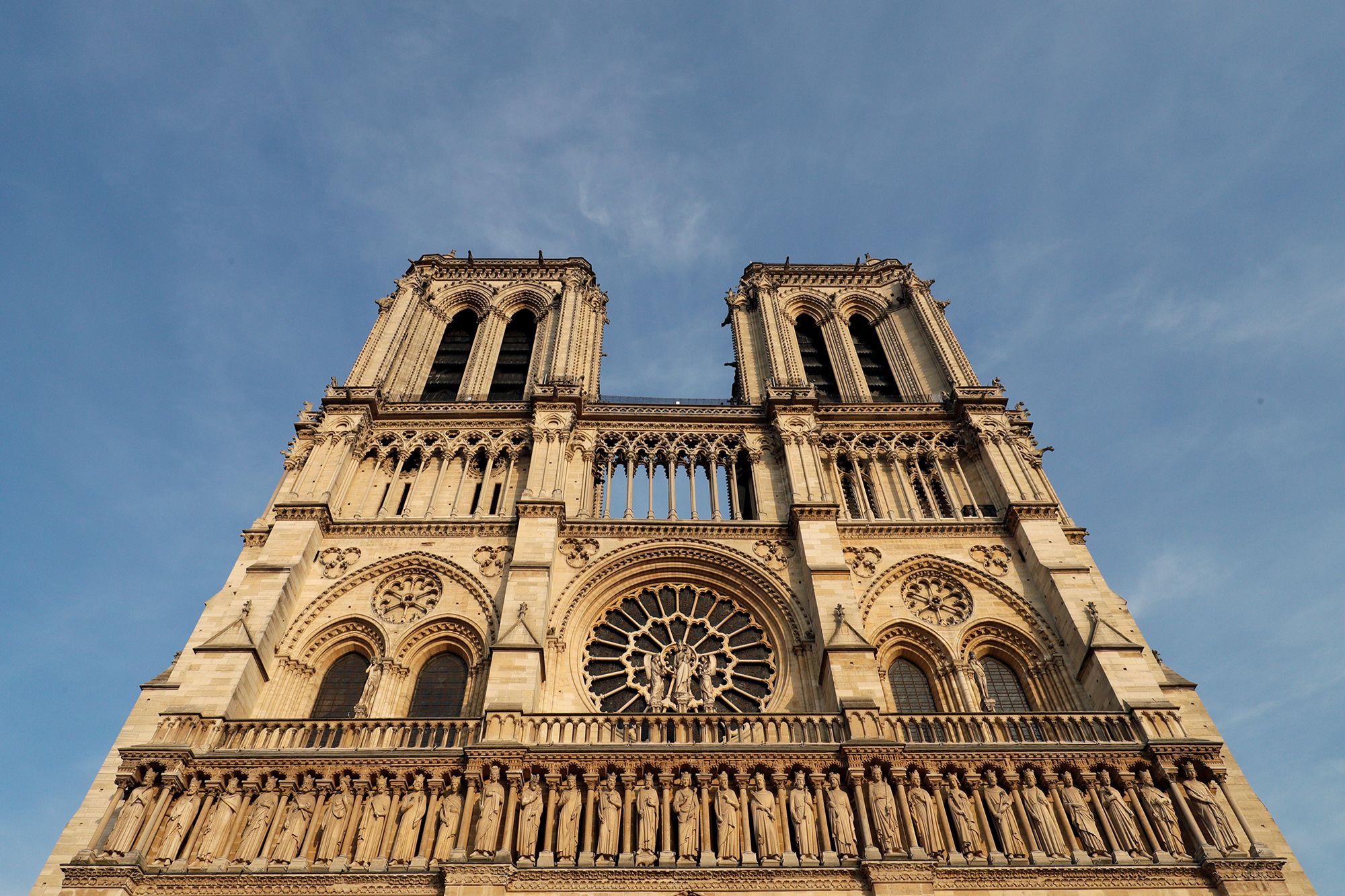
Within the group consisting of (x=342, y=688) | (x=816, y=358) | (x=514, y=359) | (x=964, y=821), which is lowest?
(x=964, y=821)

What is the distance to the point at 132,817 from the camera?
45.6 feet

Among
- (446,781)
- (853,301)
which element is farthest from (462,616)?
(853,301)

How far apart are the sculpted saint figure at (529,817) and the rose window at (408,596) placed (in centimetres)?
558

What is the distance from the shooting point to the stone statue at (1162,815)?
14078mm

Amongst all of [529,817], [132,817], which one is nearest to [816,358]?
[529,817]

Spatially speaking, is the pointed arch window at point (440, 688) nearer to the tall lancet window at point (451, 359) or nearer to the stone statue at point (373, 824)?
the stone statue at point (373, 824)

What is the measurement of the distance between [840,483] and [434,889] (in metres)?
13.9

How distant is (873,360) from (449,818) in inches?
787

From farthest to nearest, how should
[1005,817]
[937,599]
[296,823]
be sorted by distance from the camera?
[937,599]
[1005,817]
[296,823]

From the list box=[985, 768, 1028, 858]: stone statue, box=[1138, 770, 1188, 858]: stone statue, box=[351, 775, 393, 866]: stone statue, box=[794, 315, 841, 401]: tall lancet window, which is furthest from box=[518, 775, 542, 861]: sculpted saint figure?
box=[794, 315, 841, 401]: tall lancet window

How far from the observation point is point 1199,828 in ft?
46.8

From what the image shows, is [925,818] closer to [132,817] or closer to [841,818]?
[841,818]

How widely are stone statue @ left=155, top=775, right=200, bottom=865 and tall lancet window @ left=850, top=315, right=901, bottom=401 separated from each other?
2002 cm

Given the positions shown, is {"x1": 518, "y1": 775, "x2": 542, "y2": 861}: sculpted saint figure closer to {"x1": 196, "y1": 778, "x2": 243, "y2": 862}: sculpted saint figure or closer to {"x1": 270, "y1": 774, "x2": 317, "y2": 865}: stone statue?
{"x1": 270, "y1": 774, "x2": 317, "y2": 865}: stone statue
